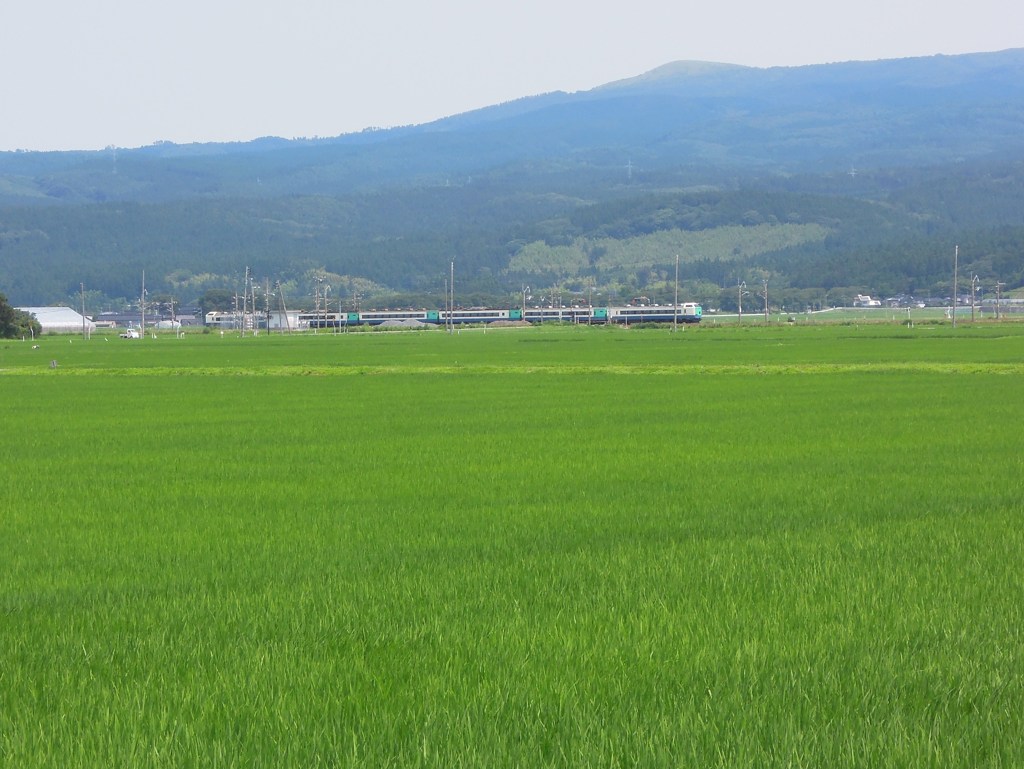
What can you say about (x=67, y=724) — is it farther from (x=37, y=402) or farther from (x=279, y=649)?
(x=37, y=402)

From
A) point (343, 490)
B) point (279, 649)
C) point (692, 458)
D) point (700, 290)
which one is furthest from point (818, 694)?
point (700, 290)

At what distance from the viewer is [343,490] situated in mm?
11945

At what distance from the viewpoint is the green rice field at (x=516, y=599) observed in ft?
16.0

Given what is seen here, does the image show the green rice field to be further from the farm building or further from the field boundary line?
the farm building

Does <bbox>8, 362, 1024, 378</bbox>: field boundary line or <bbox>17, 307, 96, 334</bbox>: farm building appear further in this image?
<bbox>17, 307, 96, 334</bbox>: farm building

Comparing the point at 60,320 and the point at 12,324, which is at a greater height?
the point at 60,320

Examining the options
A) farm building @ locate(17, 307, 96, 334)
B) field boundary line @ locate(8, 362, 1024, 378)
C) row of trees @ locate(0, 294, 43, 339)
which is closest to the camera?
field boundary line @ locate(8, 362, 1024, 378)

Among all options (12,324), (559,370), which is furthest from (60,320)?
(559,370)

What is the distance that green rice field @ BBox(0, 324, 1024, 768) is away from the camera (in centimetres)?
486

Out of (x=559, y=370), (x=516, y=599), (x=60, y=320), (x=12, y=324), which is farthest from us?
(x=60, y=320)

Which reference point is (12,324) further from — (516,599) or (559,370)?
(516,599)

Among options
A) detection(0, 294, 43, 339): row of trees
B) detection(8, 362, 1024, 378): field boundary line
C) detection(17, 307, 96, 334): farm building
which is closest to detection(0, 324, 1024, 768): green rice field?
detection(8, 362, 1024, 378): field boundary line

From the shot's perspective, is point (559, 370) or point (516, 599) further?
point (559, 370)

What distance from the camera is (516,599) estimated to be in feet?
23.3
